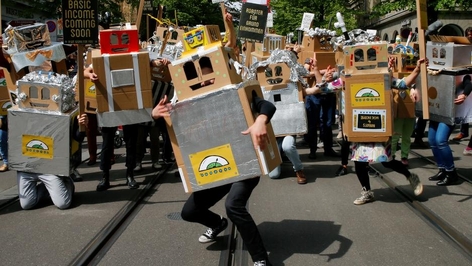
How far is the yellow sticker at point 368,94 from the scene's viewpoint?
6895mm

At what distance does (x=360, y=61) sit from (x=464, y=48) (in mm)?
1918

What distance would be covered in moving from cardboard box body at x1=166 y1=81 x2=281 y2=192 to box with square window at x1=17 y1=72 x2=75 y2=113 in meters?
2.58

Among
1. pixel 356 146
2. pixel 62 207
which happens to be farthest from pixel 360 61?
pixel 62 207

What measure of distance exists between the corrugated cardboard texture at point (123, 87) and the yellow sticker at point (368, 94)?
263 centimetres

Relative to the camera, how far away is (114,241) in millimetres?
5625

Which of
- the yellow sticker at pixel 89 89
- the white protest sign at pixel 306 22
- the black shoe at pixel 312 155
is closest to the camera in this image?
the yellow sticker at pixel 89 89

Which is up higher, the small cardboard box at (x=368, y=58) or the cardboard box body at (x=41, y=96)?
the small cardboard box at (x=368, y=58)

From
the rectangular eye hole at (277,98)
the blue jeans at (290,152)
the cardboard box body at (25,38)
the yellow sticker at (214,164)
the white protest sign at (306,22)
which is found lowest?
the blue jeans at (290,152)

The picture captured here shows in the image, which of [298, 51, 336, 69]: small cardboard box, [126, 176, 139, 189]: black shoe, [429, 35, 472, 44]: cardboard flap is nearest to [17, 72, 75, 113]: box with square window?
[126, 176, 139, 189]: black shoe

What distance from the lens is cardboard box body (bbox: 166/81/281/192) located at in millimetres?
4707

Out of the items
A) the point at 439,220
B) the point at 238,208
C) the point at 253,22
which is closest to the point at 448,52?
the point at 439,220

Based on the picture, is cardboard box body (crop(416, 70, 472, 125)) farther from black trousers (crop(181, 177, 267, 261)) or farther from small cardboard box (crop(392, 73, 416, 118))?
black trousers (crop(181, 177, 267, 261))

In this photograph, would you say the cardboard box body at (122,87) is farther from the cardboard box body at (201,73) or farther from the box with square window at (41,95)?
the cardboard box body at (201,73)

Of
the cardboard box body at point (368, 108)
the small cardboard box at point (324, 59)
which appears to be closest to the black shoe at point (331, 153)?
the small cardboard box at point (324, 59)
